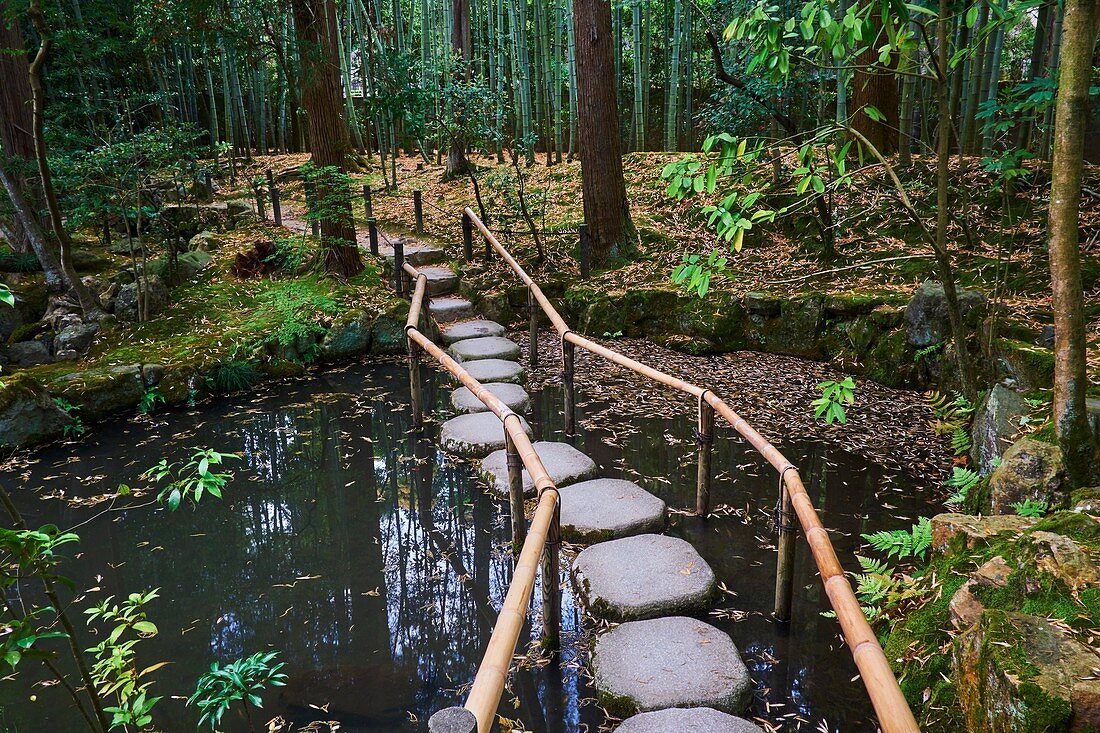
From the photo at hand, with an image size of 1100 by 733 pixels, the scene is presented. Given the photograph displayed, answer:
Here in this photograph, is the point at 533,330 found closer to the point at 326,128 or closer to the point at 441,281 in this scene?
the point at 441,281

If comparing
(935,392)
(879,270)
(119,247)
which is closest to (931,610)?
(935,392)

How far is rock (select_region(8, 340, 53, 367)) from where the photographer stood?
20.0ft

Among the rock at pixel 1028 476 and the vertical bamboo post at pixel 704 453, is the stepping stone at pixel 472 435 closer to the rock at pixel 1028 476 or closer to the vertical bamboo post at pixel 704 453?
the vertical bamboo post at pixel 704 453

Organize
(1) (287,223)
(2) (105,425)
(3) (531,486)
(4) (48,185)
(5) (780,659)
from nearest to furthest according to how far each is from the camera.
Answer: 1. (5) (780,659)
2. (3) (531,486)
3. (2) (105,425)
4. (4) (48,185)
5. (1) (287,223)

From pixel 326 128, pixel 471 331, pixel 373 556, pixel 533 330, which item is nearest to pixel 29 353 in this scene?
pixel 326 128

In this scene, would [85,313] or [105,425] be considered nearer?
[105,425]

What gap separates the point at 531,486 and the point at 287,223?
850 centimetres

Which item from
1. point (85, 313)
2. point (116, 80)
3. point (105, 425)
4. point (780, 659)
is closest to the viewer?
point (780, 659)

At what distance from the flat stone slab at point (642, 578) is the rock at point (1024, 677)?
1085 millimetres

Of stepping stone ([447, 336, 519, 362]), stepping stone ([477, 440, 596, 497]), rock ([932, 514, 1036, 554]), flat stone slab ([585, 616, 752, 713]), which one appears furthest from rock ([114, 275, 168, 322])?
rock ([932, 514, 1036, 554])

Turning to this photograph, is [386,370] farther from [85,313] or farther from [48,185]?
[48,185]

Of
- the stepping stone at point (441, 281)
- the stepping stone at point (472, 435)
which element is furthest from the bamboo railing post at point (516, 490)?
the stepping stone at point (441, 281)

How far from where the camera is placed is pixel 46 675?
2.79 metres

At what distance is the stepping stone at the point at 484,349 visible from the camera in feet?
20.0
